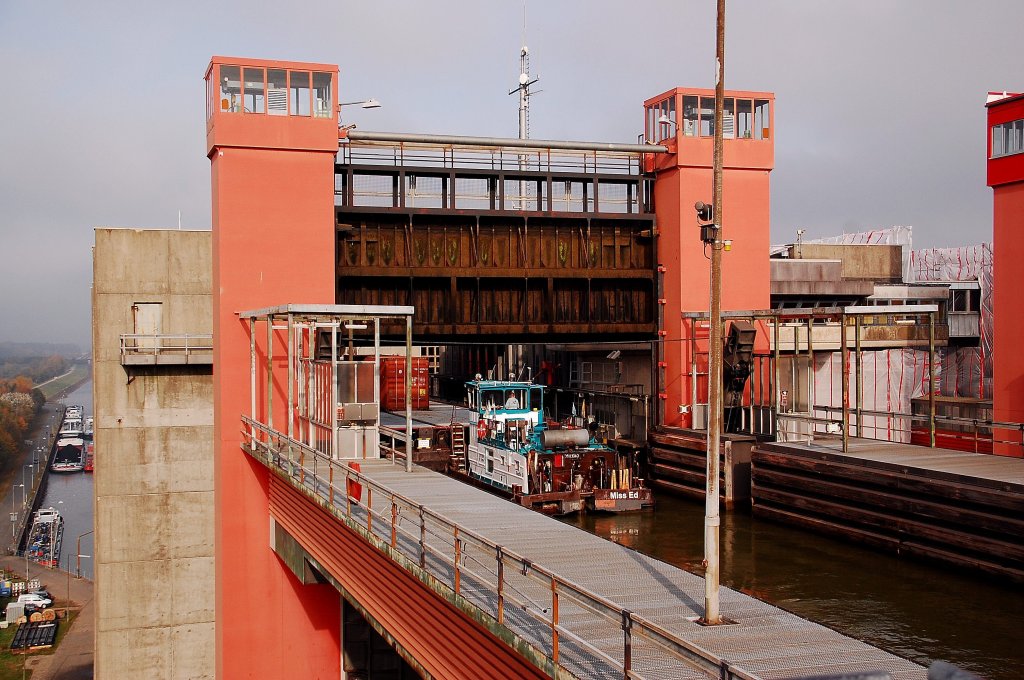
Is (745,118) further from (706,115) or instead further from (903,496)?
(903,496)

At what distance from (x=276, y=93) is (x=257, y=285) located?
16.6 feet

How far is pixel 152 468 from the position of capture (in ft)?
109

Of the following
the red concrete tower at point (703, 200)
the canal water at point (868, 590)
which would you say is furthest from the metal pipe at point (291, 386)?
the red concrete tower at point (703, 200)

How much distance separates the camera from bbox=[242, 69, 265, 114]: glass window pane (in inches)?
1015

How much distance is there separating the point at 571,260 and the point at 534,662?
71.1 ft

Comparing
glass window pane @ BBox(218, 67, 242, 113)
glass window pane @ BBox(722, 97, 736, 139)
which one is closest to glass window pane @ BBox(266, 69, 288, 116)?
glass window pane @ BBox(218, 67, 242, 113)

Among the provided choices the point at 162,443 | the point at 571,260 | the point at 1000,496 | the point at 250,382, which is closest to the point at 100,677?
the point at 162,443

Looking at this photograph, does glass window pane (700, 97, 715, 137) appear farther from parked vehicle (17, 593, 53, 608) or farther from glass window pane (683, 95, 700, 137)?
parked vehicle (17, 593, 53, 608)

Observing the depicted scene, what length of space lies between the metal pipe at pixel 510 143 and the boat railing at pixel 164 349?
9.85m

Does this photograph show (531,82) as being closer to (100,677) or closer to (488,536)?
(100,677)

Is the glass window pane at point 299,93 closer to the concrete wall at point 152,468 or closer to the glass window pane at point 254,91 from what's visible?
the glass window pane at point 254,91

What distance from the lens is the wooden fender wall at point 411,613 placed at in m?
10.5

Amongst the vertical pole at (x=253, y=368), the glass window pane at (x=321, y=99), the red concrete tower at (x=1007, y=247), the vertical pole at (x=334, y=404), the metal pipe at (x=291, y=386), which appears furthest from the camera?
the red concrete tower at (x=1007, y=247)

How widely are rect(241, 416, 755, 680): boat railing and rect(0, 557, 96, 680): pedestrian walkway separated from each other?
49906mm
